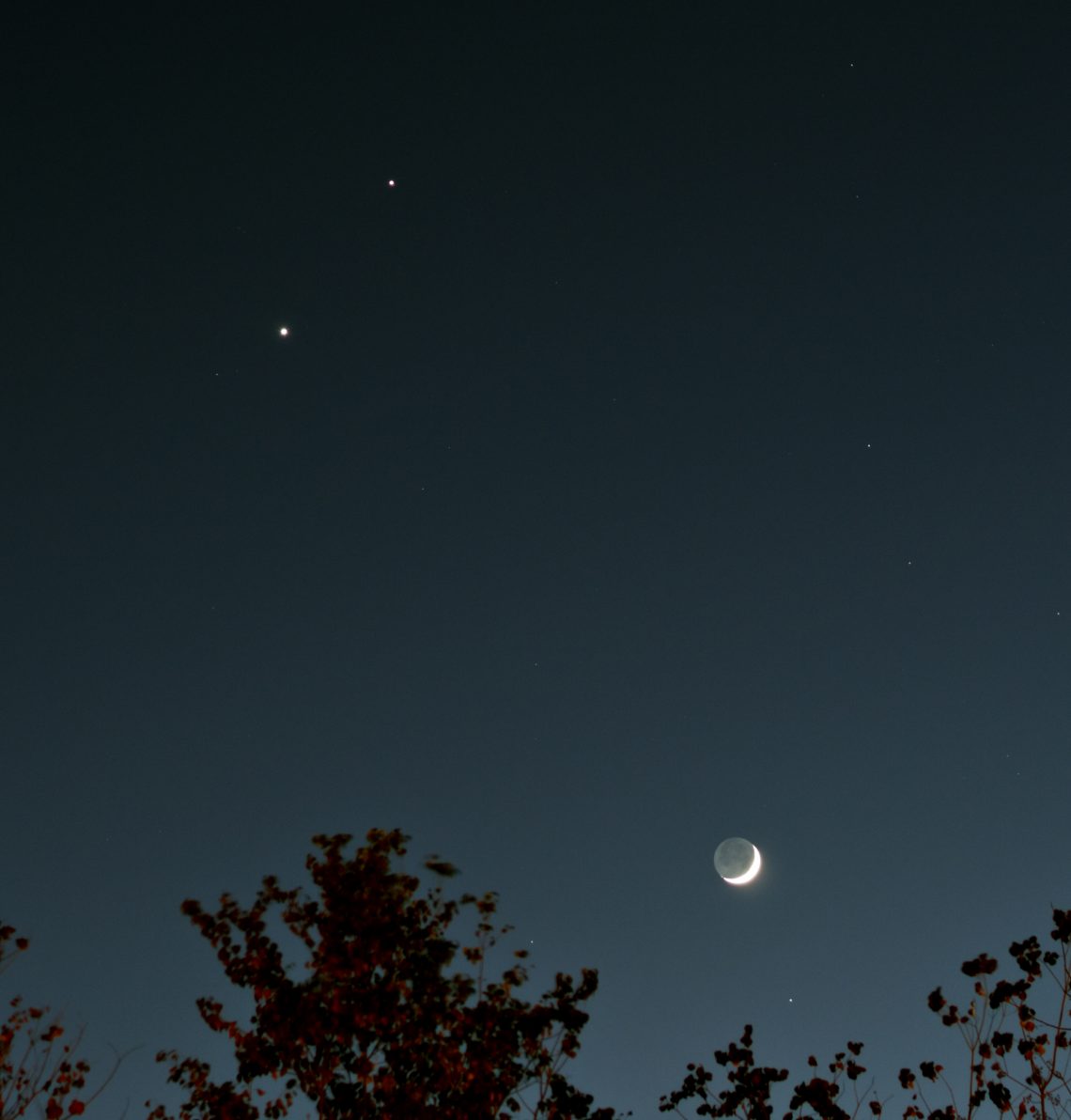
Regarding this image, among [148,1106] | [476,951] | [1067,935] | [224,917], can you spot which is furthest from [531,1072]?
[1067,935]

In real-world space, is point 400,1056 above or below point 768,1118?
below

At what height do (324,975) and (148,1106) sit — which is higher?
(324,975)

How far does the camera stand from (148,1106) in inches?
587

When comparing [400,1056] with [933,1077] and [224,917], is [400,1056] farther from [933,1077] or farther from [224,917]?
[933,1077]

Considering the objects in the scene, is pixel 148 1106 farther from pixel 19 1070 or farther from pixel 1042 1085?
pixel 1042 1085

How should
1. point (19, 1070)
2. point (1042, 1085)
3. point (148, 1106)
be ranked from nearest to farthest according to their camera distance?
point (1042, 1085) → point (19, 1070) → point (148, 1106)

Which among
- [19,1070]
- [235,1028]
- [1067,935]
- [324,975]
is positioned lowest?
[19,1070]

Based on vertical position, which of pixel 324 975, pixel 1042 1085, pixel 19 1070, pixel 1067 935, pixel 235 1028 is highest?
pixel 1067 935

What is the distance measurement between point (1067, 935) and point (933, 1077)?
2650 millimetres

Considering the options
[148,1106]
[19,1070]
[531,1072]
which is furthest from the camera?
[148,1106]

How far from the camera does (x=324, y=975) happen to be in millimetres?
13547

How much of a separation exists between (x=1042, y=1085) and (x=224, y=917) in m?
11.3

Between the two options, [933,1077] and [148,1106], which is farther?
[148,1106]

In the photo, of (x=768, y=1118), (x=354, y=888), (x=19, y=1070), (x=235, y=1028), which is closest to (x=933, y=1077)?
(x=768, y=1118)
